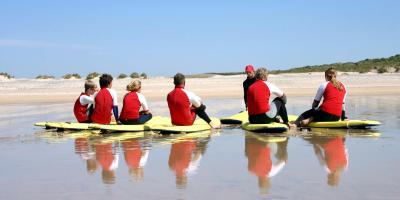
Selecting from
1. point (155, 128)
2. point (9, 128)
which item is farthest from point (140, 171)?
point (9, 128)

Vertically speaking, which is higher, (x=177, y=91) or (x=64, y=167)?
(x=177, y=91)

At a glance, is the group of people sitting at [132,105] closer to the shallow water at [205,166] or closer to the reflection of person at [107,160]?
the shallow water at [205,166]

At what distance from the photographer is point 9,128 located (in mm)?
13195

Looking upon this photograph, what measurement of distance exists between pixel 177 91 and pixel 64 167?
14.3 ft

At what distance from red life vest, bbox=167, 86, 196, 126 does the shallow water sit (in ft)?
2.24

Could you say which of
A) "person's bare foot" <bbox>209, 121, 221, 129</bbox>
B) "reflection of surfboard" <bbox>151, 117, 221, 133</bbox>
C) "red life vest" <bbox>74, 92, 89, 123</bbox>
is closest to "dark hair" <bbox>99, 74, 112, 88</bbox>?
"red life vest" <bbox>74, 92, 89, 123</bbox>

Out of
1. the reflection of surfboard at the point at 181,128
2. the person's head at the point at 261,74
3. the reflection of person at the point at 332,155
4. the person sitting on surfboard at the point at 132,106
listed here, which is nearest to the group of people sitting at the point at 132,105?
the person sitting on surfboard at the point at 132,106

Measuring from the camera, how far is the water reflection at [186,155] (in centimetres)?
647

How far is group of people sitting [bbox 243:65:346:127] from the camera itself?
11023mm

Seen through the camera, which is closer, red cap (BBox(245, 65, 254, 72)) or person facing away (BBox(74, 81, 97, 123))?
person facing away (BBox(74, 81, 97, 123))

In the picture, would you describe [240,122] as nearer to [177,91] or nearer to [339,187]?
[177,91]

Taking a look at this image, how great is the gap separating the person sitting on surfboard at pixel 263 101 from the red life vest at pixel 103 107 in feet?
10.4

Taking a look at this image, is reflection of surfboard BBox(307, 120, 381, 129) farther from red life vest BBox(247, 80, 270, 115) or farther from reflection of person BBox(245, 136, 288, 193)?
reflection of person BBox(245, 136, 288, 193)

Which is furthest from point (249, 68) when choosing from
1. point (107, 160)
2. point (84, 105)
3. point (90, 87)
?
point (107, 160)
